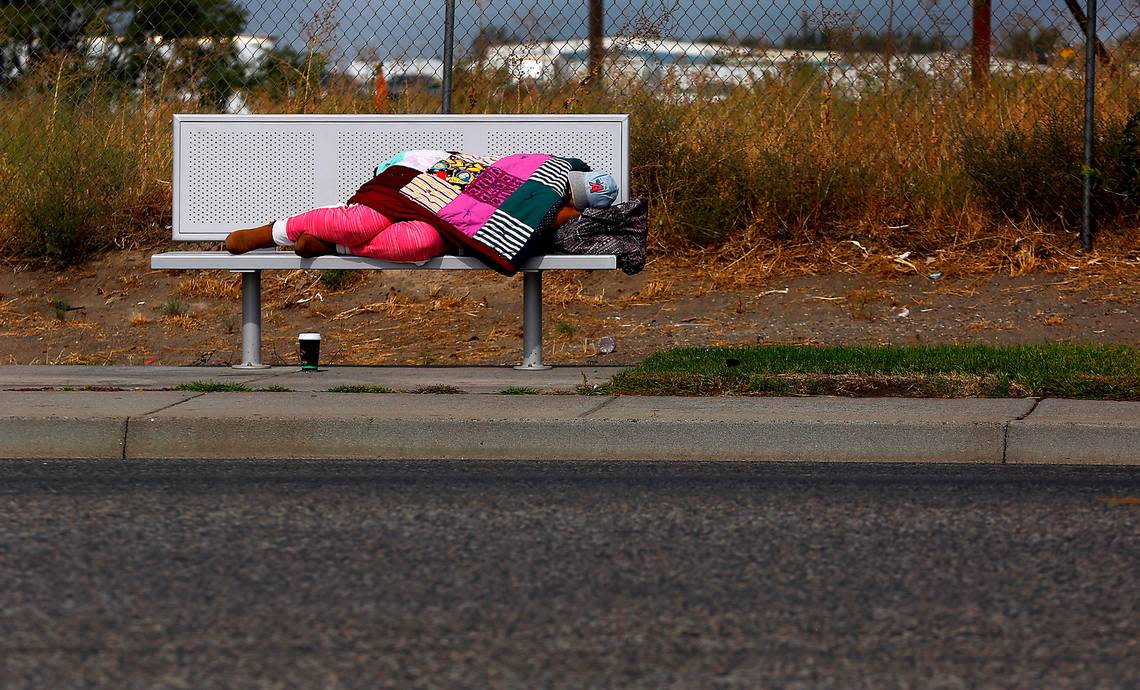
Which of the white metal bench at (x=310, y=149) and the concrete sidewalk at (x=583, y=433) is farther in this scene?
the white metal bench at (x=310, y=149)

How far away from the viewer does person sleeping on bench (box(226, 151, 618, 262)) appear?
895cm

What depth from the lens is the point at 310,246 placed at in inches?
356

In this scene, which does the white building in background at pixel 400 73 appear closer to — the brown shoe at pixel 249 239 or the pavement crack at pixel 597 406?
the brown shoe at pixel 249 239

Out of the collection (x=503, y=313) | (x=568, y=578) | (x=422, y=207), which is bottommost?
(x=568, y=578)

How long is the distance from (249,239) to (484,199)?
4.62 feet

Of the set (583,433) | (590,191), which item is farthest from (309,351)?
(583,433)

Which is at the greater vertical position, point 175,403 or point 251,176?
point 251,176

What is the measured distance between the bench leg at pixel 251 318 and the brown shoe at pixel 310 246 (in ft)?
1.02

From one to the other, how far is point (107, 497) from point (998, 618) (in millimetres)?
3234

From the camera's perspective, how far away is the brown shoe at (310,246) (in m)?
9.01

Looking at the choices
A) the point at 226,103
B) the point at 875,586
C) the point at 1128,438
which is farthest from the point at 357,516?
the point at 226,103

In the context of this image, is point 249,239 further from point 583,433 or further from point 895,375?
point 895,375

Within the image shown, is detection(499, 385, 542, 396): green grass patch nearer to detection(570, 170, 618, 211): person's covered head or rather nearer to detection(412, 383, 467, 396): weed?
detection(412, 383, 467, 396): weed

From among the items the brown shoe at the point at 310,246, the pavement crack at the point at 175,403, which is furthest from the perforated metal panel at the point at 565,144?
the pavement crack at the point at 175,403
